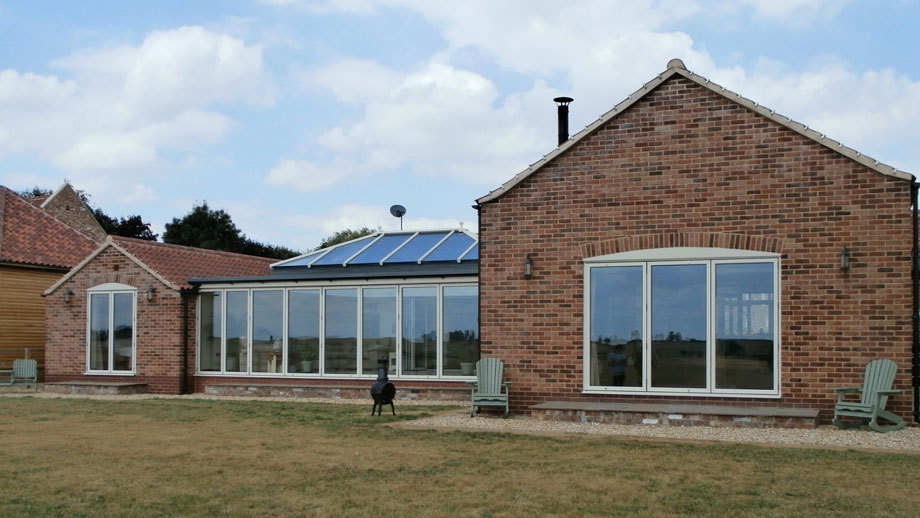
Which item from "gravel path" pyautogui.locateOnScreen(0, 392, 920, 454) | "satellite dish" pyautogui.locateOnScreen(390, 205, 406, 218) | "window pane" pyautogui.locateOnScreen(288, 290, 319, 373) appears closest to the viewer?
"gravel path" pyautogui.locateOnScreen(0, 392, 920, 454)

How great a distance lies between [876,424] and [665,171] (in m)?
4.56

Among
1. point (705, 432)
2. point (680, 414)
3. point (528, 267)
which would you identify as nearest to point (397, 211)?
point (528, 267)

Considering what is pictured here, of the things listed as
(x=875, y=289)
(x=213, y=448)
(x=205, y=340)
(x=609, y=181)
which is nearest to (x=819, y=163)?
(x=875, y=289)

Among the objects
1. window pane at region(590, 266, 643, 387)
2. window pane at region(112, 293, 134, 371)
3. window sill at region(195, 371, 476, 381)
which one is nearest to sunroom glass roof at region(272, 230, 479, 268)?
window sill at region(195, 371, 476, 381)

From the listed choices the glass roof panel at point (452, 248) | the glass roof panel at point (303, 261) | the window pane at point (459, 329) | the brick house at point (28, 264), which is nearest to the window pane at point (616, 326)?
the window pane at point (459, 329)

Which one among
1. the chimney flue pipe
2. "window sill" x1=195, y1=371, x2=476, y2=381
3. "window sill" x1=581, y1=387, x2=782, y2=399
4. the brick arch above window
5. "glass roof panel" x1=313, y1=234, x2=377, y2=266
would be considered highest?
the chimney flue pipe

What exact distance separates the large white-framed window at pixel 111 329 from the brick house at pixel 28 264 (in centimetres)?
389

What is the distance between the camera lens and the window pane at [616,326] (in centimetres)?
1449

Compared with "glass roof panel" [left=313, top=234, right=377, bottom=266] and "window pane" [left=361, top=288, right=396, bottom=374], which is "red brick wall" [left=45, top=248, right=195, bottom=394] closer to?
"glass roof panel" [left=313, top=234, right=377, bottom=266]

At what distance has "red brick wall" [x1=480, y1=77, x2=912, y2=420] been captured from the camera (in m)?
13.2

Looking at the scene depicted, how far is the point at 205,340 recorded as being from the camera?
70.7 feet

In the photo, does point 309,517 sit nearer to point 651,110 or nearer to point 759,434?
point 759,434

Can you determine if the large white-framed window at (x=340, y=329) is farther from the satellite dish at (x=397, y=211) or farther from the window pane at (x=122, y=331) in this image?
the satellite dish at (x=397, y=211)

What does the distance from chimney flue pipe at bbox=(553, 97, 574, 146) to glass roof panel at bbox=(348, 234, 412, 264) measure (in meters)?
5.70
